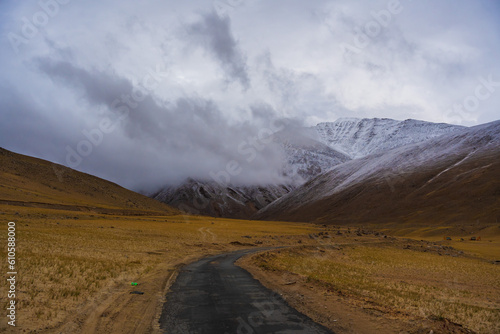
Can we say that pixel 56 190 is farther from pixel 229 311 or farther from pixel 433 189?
pixel 433 189

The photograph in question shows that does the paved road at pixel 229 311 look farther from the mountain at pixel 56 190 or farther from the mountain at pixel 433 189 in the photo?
the mountain at pixel 433 189

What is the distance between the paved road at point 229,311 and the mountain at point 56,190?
7264 cm

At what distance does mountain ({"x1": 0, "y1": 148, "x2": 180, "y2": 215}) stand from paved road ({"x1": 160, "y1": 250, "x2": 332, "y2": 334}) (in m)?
72.6

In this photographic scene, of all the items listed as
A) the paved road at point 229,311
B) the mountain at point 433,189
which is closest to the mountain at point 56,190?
the paved road at point 229,311

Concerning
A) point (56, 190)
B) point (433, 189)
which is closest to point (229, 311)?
point (56, 190)

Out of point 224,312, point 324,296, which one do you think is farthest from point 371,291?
point 224,312

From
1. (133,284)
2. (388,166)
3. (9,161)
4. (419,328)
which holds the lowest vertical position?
(133,284)

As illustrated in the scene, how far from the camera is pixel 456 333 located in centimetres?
984

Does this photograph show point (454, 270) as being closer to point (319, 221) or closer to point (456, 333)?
point (456, 333)

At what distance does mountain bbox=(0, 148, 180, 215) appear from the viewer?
8000 cm

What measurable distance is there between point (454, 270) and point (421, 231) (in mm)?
67784

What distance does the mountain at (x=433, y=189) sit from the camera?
10769cm

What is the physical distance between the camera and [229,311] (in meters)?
11.9

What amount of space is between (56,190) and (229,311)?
11039cm
